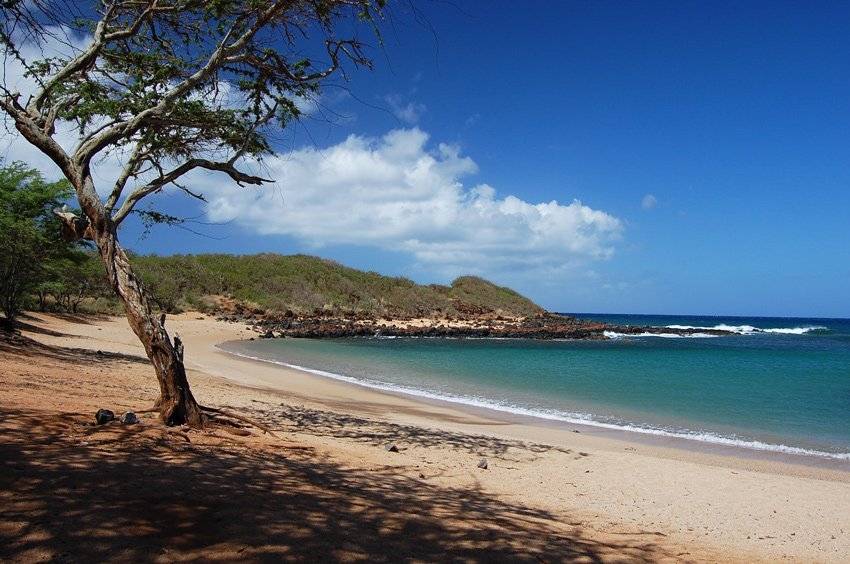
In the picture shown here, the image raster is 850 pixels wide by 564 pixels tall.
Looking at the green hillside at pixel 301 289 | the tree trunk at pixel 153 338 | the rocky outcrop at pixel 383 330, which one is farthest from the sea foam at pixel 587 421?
the green hillside at pixel 301 289

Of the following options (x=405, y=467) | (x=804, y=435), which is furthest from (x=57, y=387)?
(x=804, y=435)

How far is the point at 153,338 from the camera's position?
670 centimetres

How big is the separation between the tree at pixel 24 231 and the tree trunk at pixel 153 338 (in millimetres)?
8270

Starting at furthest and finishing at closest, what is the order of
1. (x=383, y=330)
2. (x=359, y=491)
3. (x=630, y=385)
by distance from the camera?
(x=383, y=330) → (x=630, y=385) → (x=359, y=491)

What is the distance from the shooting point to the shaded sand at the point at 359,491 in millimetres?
3594

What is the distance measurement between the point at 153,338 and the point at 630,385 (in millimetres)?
16085

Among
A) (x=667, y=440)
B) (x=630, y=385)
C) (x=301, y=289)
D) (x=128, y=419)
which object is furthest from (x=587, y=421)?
(x=301, y=289)

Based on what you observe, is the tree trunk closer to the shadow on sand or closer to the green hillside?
the shadow on sand

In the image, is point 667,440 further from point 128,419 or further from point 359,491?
point 128,419

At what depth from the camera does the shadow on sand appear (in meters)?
3.36

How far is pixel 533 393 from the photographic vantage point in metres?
16.4

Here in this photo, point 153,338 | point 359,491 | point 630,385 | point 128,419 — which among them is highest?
point 153,338

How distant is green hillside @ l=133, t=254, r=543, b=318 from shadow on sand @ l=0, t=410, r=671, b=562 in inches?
1350

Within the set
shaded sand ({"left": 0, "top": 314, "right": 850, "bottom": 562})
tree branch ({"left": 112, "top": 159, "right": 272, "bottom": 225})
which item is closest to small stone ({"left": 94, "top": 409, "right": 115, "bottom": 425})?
shaded sand ({"left": 0, "top": 314, "right": 850, "bottom": 562})
